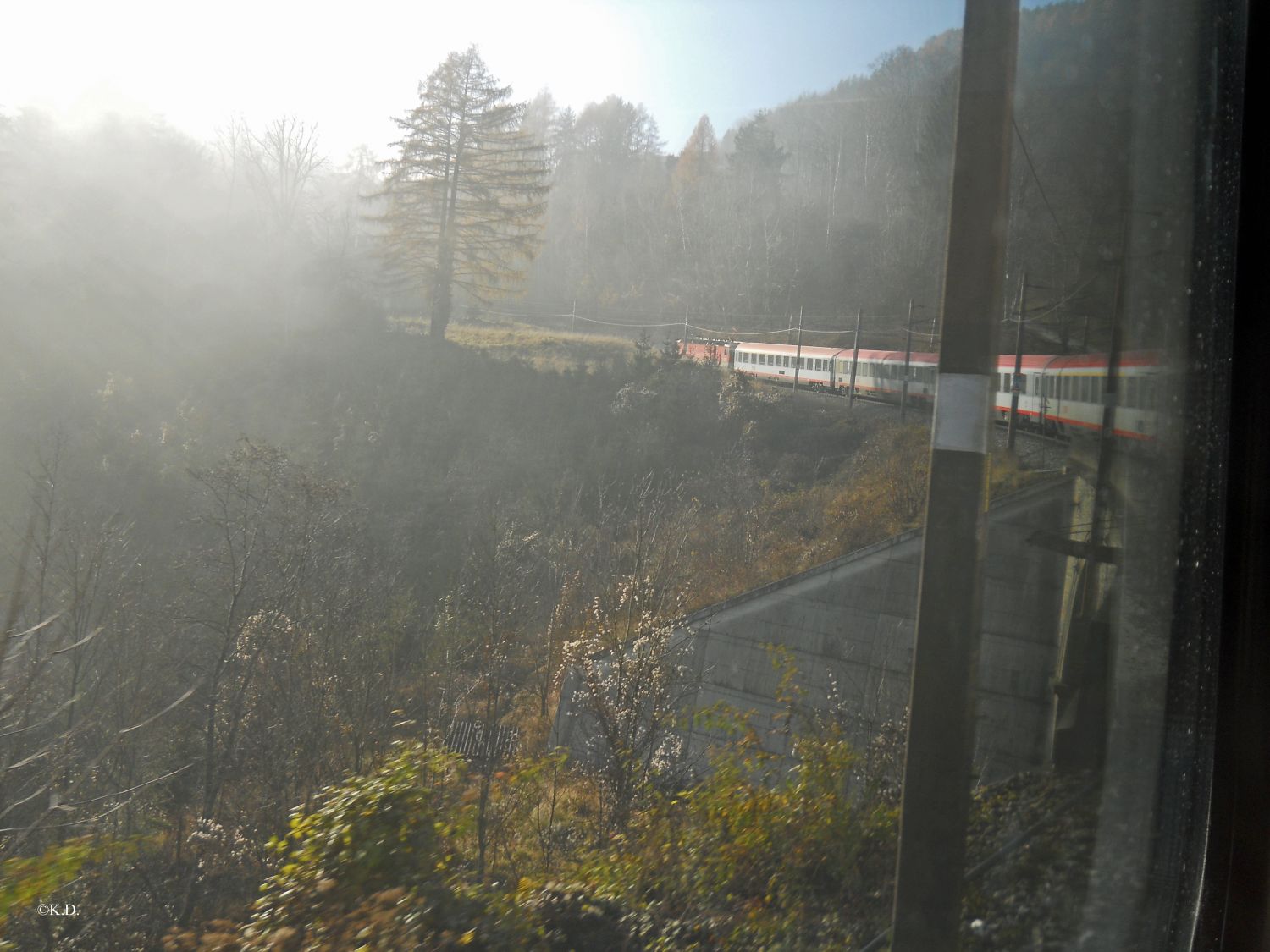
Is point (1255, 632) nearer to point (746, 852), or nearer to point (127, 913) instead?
point (746, 852)

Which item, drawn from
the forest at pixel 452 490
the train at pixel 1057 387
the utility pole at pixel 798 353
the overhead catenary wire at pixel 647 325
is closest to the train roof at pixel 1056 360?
the train at pixel 1057 387

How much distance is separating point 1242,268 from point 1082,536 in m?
1.16

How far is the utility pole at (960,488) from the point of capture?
245 cm

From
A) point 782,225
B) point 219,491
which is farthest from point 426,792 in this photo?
point 782,225

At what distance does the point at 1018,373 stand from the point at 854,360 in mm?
2998

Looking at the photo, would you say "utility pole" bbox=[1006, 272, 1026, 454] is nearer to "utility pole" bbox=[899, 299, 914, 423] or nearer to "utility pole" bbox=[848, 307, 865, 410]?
"utility pole" bbox=[899, 299, 914, 423]

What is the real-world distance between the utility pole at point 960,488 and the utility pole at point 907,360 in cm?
253

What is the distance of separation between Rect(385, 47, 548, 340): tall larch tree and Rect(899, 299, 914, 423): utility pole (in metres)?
3.39

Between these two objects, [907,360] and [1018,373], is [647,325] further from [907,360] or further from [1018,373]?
[1018,373]

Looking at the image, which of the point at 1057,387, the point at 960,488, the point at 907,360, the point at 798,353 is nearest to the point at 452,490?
the point at 798,353

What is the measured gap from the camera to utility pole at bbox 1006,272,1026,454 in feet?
10.6

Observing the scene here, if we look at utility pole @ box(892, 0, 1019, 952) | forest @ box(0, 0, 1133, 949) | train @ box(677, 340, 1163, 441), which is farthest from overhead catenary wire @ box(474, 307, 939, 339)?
utility pole @ box(892, 0, 1019, 952)

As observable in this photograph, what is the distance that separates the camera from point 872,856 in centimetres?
323

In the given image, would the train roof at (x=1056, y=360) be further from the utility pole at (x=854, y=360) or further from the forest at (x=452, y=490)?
the utility pole at (x=854, y=360)
